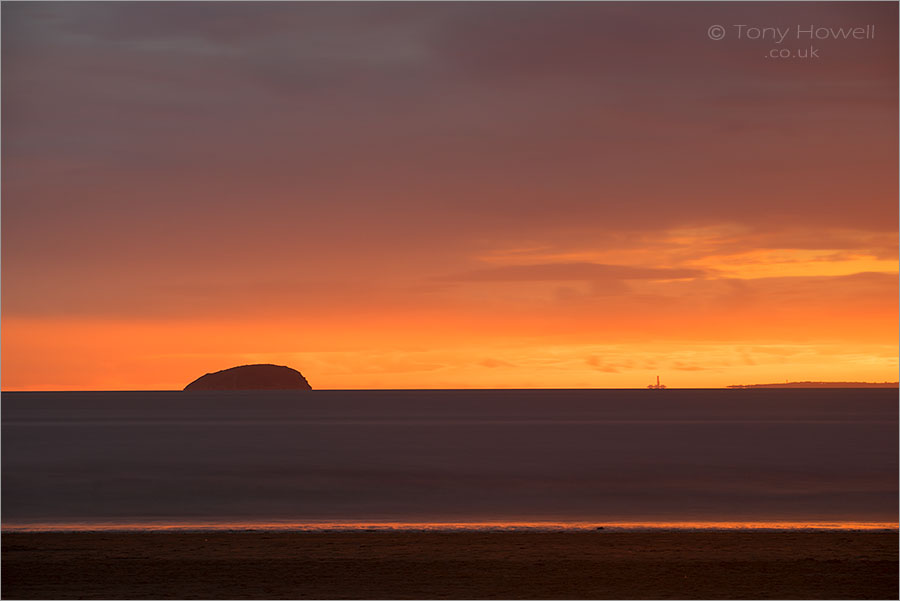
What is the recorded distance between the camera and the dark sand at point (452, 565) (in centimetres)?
1638

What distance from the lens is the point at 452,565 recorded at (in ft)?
61.3

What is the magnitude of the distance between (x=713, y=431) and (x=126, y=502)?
321 ft

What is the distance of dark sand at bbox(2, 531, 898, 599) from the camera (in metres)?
16.4

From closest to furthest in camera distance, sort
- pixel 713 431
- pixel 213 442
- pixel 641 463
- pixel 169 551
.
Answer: pixel 169 551 → pixel 641 463 → pixel 213 442 → pixel 713 431

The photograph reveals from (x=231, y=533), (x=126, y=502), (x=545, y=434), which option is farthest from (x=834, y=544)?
(x=545, y=434)

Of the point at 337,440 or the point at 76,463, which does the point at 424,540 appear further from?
the point at 337,440

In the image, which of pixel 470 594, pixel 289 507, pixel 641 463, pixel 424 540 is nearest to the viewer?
pixel 470 594

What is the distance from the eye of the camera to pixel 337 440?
102250mm

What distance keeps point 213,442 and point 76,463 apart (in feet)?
98.5

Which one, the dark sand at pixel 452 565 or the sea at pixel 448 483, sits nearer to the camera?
the dark sand at pixel 452 565

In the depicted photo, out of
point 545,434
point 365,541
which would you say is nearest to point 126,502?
point 365,541

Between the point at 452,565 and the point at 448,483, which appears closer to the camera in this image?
the point at 452,565

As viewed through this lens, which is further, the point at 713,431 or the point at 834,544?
the point at 713,431

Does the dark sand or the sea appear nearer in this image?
the dark sand
